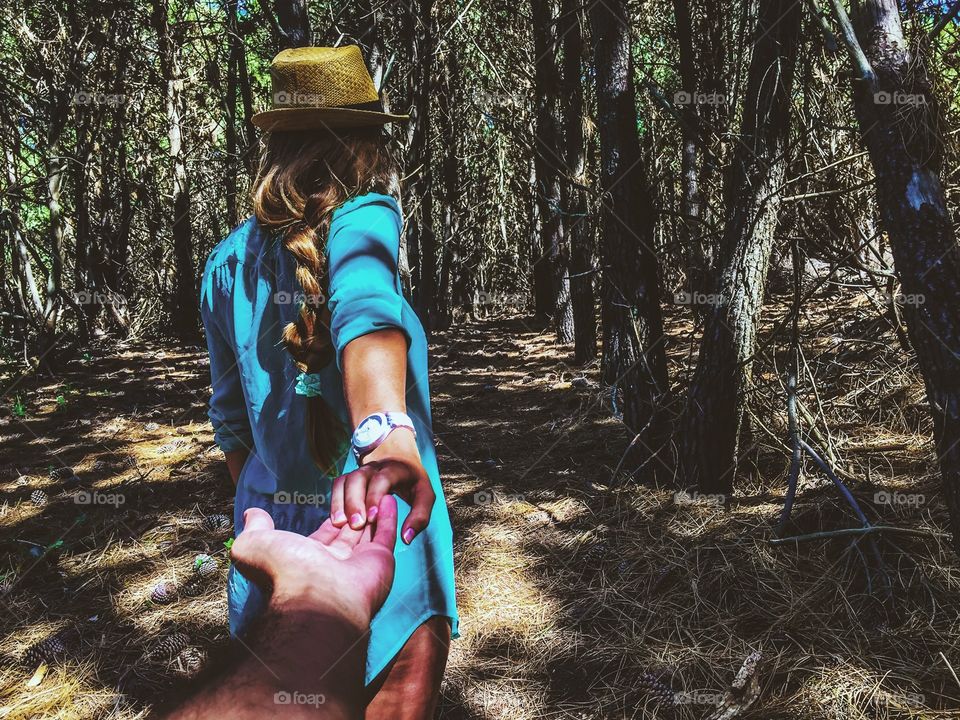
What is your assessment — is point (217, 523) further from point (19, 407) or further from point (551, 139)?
point (551, 139)

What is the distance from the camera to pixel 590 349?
6.99 m

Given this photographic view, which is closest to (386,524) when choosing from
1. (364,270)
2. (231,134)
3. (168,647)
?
(364,270)

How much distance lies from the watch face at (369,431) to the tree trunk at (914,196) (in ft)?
6.64

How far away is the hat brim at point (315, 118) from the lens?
1.26m

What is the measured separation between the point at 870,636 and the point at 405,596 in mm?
2132

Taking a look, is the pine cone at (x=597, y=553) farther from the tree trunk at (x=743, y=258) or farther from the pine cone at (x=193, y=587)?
the pine cone at (x=193, y=587)

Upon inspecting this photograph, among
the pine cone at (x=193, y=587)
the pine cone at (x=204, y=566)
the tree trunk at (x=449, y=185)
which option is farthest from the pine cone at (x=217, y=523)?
the tree trunk at (x=449, y=185)

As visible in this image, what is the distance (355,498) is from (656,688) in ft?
7.88

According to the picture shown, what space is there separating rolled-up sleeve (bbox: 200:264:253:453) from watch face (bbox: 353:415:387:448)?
763 millimetres

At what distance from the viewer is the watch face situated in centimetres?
81

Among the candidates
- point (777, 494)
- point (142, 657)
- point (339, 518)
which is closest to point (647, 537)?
point (777, 494)

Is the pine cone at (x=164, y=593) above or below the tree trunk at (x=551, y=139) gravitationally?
below

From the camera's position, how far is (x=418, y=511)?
682mm

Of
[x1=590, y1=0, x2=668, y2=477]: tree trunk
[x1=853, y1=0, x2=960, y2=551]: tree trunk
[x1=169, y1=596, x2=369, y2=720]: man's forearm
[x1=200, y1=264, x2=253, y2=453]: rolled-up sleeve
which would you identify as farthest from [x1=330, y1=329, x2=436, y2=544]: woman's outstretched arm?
[x1=590, y1=0, x2=668, y2=477]: tree trunk
